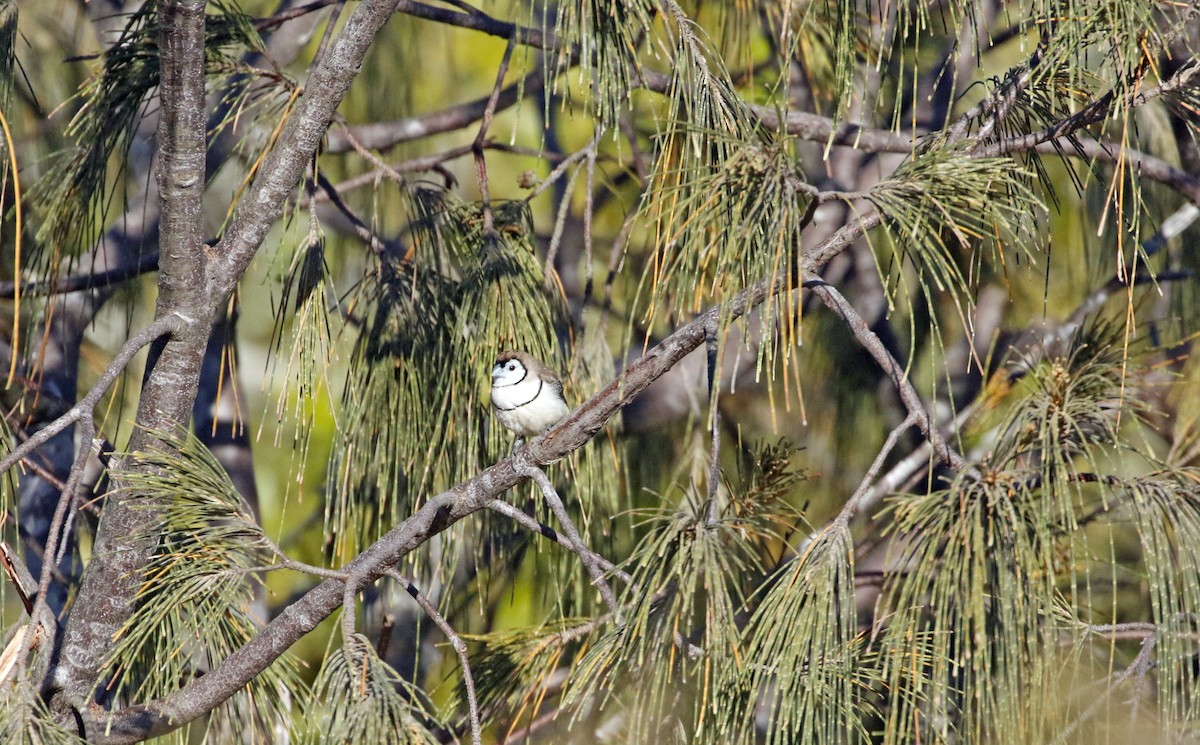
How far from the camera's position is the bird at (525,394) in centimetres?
133

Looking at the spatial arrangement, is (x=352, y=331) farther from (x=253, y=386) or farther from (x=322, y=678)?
(x=322, y=678)

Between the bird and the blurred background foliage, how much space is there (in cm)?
4

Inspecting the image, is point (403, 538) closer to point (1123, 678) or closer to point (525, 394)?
point (525, 394)

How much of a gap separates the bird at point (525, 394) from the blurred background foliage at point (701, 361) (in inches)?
1.8

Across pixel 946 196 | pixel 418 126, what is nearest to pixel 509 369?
pixel 946 196

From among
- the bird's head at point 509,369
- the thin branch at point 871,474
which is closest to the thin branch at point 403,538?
the thin branch at point 871,474

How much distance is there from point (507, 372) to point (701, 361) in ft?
3.05

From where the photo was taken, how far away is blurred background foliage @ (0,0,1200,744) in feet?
2.61

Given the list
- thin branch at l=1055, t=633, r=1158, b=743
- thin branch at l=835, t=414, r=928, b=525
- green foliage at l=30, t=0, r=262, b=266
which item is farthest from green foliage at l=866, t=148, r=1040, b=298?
green foliage at l=30, t=0, r=262, b=266

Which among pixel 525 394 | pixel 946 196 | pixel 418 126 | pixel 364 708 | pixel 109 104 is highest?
pixel 418 126

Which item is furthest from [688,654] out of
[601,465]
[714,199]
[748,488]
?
[601,465]

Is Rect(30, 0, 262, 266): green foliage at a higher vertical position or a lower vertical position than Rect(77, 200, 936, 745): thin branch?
higher

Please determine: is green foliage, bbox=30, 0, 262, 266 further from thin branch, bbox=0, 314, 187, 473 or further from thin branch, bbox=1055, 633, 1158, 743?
thin branch, bbox=1055, 633, 1158, 743

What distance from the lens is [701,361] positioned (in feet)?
7.25
